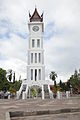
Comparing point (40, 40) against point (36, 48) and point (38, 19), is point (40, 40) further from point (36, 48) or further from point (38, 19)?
point (38, 19)

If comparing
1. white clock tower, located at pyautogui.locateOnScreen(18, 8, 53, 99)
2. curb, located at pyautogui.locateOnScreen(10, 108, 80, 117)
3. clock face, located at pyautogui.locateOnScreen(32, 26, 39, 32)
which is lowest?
curb, located at pyautogui.locateOnScreen(10, 108, 80, 117)

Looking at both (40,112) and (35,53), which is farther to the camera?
(35,53)

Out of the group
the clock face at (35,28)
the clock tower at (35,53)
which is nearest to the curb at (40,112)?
the clock tower at (35,53)

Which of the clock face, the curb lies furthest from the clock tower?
the curb

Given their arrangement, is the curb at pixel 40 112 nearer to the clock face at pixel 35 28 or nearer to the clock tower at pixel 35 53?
the clock tower at pixel 35 53

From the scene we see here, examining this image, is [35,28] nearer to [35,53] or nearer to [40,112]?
[35,53]

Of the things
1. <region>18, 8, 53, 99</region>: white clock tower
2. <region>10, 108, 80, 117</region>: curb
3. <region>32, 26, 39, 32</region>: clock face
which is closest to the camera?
<region>10, 108, 80, 117</region>: curb

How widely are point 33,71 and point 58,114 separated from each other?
44707 millimetres

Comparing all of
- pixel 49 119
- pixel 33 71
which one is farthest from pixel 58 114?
pixel 33 71

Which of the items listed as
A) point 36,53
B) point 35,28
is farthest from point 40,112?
point 35,28

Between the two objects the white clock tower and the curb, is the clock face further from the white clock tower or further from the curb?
the curb

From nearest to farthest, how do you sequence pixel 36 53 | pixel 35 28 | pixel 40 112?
pixel 40 112, pixel 36 53, pixel 35 28

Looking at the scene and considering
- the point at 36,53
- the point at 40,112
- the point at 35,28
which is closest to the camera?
the point at 40,112

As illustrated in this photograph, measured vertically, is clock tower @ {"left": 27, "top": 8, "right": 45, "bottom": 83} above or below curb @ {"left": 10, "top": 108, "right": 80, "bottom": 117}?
above
